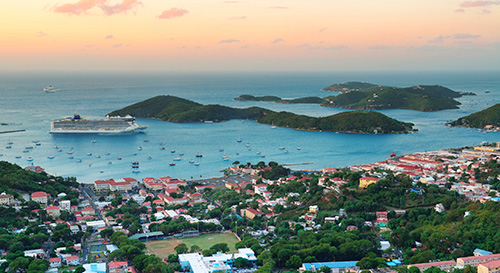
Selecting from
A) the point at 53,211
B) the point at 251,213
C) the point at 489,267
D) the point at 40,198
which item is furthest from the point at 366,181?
the point at 40,198

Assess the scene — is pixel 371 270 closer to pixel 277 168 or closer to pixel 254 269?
pixel 254 269

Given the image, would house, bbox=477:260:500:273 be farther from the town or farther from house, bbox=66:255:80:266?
house, bbox=66:255:80:266

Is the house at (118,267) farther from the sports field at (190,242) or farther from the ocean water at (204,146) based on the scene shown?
the ocean water at (204,146)

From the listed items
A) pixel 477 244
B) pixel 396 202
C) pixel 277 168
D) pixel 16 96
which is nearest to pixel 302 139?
pixel 277 168

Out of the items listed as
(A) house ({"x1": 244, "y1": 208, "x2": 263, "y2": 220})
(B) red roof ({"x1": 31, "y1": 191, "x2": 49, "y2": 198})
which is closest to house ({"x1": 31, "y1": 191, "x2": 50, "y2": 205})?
(B) red roof ({"x1": 31, "y1": 191, "x2": 49, "y2": 198})

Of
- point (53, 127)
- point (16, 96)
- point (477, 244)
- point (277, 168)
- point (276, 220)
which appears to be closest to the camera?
point (477, 244)

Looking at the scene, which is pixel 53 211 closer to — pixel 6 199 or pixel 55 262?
pixel 6 199

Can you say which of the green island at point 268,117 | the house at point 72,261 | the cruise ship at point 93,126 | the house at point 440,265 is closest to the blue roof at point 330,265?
the house at point 440,265
